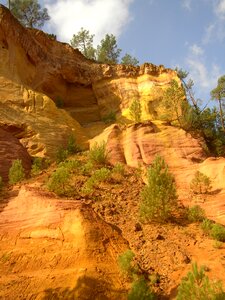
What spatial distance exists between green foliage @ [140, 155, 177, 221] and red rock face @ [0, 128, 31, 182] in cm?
633

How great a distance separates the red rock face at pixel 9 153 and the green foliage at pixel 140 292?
29.6ft

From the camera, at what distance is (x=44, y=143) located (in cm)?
2133

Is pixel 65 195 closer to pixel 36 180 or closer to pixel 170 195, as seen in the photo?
pixel 36 180

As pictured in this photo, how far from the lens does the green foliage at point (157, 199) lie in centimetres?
1409

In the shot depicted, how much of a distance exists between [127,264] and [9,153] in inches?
382

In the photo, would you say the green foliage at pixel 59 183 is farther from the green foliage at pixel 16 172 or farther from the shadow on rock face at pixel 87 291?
the shadow on rock face at pixel 87 291

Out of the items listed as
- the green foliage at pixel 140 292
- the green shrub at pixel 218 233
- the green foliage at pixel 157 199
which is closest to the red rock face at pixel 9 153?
the green foliage at pixel 157 199

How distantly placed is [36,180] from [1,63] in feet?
35.9

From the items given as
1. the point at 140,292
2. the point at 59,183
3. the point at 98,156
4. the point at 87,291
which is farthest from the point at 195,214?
the point at 98,156

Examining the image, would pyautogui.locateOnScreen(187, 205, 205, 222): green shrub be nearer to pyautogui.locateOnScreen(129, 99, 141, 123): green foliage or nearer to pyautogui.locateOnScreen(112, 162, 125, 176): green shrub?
pyautogui.locateOnScreen(112, 162, 125, 176): green shrub

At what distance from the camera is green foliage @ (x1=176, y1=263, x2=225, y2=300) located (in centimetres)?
889

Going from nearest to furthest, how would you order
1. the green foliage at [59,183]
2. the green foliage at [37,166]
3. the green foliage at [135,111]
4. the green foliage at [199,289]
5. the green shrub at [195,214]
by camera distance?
the green foliage at [199,289] < the green shrub at [195,214] < the green foliage at [59,183] < the green foliage at [37,166] < the green foliage at [135,111]

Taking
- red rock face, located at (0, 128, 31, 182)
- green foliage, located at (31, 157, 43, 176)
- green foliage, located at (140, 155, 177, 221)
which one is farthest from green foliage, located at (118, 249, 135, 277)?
red rock face, located at (0, 128, 31, 182)

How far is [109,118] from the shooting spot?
28.6 m
